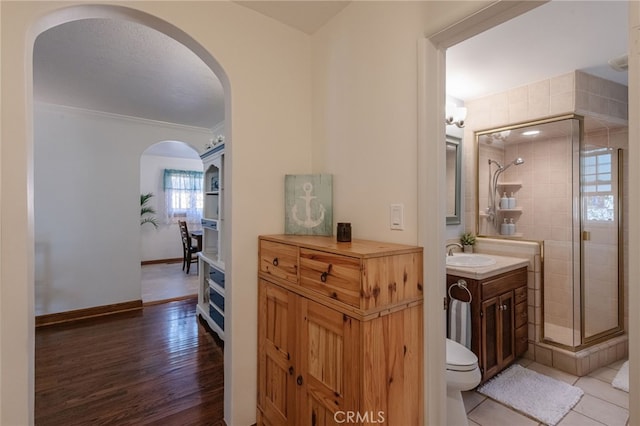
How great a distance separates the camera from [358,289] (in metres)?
1.09

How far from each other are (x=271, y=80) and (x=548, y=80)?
7.69 ft

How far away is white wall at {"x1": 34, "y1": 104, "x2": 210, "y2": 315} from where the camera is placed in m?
3.35

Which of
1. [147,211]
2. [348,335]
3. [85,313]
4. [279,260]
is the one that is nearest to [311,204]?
[279,260]

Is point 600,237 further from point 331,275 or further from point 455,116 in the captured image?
point 331,275

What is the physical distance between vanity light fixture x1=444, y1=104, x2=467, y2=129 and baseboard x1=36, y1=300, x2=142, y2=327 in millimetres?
4269

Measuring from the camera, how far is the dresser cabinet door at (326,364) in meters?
1.12

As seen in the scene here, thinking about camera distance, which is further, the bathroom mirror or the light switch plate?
the bathroom mirror

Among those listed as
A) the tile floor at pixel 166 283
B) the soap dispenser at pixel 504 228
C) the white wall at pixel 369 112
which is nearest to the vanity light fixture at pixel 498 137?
the soap dispenser at pixel 504 228

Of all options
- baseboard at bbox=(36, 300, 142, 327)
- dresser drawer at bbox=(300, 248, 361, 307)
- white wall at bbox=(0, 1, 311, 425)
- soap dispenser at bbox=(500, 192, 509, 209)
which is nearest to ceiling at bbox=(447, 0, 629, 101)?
soap dispenser at bbox=(500, 192, 509, 209)

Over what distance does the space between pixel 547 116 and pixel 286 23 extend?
2.30 metres

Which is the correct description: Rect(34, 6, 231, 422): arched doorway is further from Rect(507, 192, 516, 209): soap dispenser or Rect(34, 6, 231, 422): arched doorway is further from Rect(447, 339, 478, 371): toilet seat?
Rect(507, 192, 516, 209): soap dispenser

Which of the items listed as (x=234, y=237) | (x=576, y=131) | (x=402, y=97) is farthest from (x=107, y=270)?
(x=576, y=131)

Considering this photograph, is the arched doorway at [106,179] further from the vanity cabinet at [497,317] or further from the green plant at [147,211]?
the vanity cabinet at [497,317]

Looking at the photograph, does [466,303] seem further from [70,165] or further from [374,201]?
[70,165]
